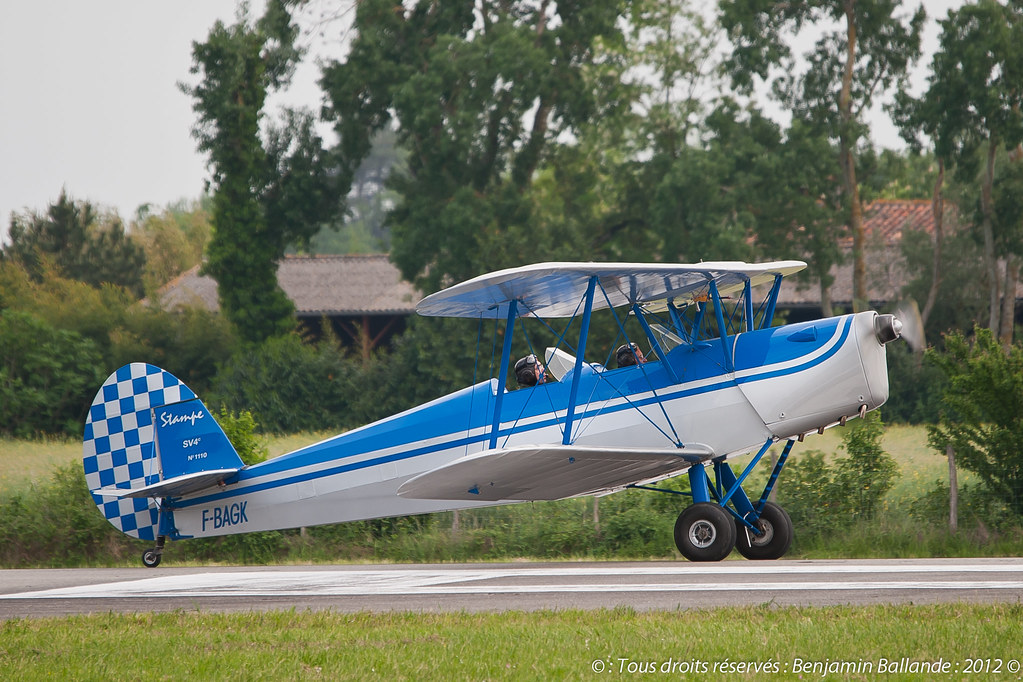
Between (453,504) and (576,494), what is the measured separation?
48.6 inches

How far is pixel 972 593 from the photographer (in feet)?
23.3

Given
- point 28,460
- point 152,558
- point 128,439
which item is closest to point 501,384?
point 128,439

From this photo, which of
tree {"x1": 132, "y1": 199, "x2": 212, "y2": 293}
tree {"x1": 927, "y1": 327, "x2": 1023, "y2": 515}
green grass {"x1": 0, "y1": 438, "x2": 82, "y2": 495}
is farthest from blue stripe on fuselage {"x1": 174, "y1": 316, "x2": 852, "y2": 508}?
tree {"x1": 132, "y1": 199, "x2": 212, "y2": 293}

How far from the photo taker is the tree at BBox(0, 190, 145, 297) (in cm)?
4531

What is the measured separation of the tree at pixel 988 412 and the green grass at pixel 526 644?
20.7 ft

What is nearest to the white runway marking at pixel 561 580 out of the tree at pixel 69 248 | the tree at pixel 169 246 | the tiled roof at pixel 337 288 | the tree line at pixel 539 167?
the tree line at pixel 539 167

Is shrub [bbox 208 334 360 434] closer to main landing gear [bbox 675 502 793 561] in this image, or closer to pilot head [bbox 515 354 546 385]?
pilot head [bbox 515 354 546 385]

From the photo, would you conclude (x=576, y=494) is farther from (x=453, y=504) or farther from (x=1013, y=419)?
(x=1013, y=419)

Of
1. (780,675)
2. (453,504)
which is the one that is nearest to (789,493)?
(453,504)

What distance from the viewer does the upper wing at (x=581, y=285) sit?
9320 mm

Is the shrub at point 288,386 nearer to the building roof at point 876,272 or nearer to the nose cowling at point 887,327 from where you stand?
the building roof at point 876,272

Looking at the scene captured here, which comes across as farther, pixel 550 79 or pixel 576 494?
pixel 550 79

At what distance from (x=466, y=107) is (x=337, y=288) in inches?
519

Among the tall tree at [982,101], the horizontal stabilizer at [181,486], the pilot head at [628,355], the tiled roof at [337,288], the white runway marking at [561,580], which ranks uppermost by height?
the tall tree at [982,101]
